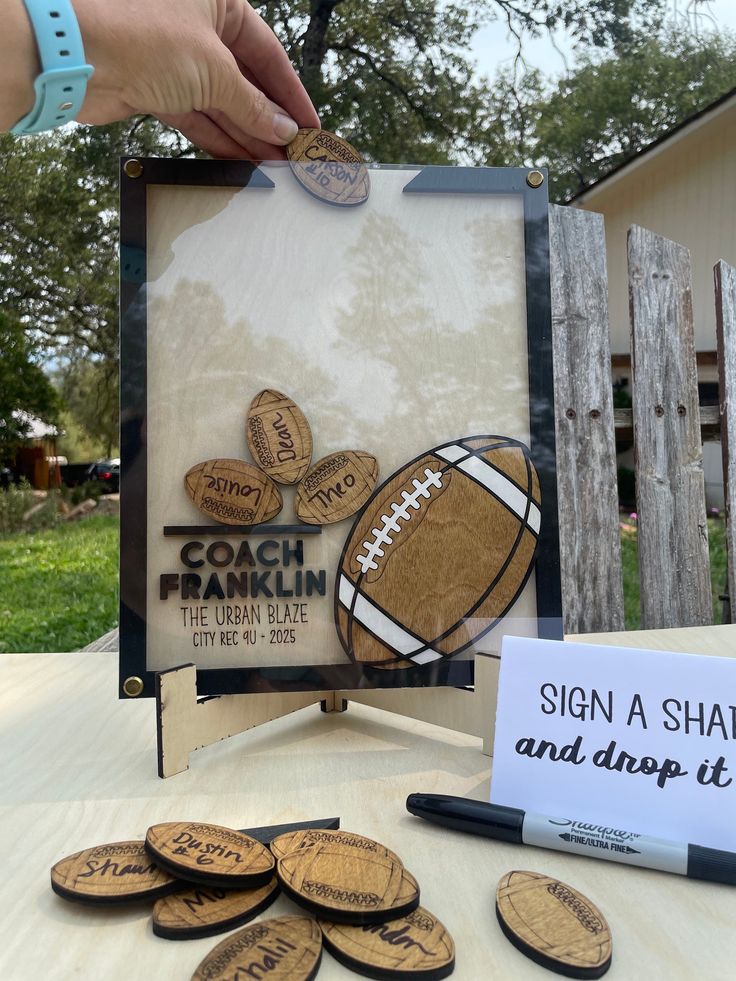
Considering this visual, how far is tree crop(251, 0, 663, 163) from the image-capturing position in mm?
5293

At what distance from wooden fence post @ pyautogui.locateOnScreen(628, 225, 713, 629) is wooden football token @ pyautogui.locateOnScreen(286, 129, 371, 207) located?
3.93 feet

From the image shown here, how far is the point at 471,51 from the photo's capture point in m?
5.62

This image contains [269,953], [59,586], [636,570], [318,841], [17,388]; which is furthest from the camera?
[17,388]

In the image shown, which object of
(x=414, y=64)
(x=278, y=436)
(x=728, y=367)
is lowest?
(x=278, y=436)

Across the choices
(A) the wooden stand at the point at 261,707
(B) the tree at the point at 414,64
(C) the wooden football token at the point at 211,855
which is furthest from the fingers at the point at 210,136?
(B) the tree at the point at 414,64

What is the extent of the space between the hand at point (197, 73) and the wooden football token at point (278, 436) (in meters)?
0.29

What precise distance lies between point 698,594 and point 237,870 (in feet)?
5.41

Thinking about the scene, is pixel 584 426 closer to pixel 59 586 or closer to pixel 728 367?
pixel 728 367

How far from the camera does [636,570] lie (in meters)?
4.49

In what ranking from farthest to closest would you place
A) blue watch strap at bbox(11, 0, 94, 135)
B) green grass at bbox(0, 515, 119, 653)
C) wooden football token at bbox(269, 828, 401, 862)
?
1. green grass at bbox(0, 515, 119, 653)
2. blue watch strap at bbox(11, 0, 94, 135)
3. wooden football token at bbox(269, 828, 401, 862)

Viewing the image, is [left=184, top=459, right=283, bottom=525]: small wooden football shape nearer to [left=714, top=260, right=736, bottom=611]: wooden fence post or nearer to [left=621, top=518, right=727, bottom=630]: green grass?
[left=714, top=260, right=736, bottom=611]: wooden fence post

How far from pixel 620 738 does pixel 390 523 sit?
0.32 meters

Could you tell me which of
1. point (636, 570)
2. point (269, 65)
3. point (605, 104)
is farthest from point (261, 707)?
point (605, 104)

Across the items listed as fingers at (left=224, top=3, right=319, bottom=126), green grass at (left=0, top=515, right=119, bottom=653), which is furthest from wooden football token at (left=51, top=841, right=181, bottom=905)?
green grass at (left=0, top=515, right=119, bottom=653)
